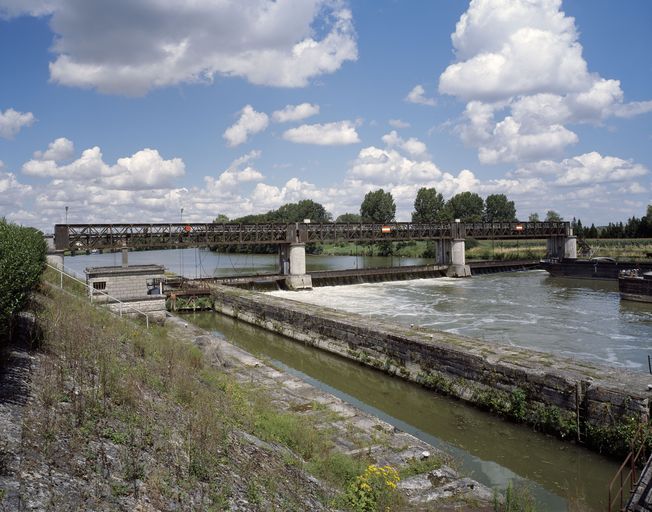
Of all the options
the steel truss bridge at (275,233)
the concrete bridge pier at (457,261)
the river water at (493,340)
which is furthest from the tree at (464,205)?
the river water at (493,340)

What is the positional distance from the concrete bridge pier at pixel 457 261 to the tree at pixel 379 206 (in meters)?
59.9

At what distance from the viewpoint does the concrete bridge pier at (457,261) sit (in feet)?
158

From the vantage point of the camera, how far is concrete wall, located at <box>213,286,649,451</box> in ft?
30.9

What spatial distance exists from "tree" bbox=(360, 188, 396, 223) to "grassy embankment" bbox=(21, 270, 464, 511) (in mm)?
103262

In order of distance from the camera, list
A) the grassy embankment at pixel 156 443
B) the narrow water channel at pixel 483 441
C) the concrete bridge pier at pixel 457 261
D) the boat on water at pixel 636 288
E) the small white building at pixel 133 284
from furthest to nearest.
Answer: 1. the concrete bridge pier at pixel 457 261
2. the boat on water at pixel 636 288
3. the small white building at pixel 133 284
4. the narrow water channel at pixel 483 441
5. the grassy embankment at pixel 156 443

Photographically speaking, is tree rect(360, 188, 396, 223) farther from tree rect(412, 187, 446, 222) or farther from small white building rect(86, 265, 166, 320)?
small white building rect(86, 265, 166, 320)

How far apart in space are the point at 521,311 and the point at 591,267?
24.3 metres

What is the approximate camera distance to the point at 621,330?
2208 centimetres

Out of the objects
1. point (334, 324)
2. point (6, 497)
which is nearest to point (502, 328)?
point (334, 324)

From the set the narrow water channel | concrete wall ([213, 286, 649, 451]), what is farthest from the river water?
concrete wall ([213, 286, 649, 451])

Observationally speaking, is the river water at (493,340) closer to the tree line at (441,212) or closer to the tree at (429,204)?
the tree line at (441,212)

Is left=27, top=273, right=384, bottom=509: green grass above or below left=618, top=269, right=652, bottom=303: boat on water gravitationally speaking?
above

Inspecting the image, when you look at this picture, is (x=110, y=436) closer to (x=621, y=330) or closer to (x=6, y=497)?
(x=6, y=497)

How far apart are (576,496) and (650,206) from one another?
87419mm
